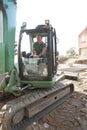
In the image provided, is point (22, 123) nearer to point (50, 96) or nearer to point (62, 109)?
point (50, 96)

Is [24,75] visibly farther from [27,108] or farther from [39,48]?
[27,108]

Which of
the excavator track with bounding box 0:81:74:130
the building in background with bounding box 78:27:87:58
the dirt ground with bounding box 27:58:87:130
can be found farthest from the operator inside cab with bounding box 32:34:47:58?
the building in background with bounding box 78:27:87:58

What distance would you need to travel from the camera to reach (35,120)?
5.16 meters

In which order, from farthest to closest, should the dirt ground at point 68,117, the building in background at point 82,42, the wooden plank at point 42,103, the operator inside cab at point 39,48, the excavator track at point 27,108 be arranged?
the building in background at point 82,42 < the operator inside cab at point 39,48 < the dirt ground at point 68,117 < the wooden plank at point 42,103 < the excavator track at point 27,108

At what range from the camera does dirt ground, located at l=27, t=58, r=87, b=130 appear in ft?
17.8

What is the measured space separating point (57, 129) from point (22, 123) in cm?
102

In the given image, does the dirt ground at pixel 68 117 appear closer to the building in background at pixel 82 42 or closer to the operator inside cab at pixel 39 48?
the operator inside cab at pixel 39 48

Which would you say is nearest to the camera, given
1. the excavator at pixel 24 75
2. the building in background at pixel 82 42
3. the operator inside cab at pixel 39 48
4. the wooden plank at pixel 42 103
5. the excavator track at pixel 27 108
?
the excavator track at pixel 27 108

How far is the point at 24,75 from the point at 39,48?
2.57 feet

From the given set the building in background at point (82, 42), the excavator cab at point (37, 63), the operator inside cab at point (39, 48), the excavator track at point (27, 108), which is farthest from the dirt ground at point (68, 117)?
the building in background at point (82, 42)

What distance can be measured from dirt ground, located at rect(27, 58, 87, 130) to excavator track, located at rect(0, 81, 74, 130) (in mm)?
194

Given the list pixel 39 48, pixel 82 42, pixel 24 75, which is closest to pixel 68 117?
pixel 24 75

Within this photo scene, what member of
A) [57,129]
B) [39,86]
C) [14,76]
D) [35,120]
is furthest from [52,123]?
[14,76]

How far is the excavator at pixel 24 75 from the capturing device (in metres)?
4.64
